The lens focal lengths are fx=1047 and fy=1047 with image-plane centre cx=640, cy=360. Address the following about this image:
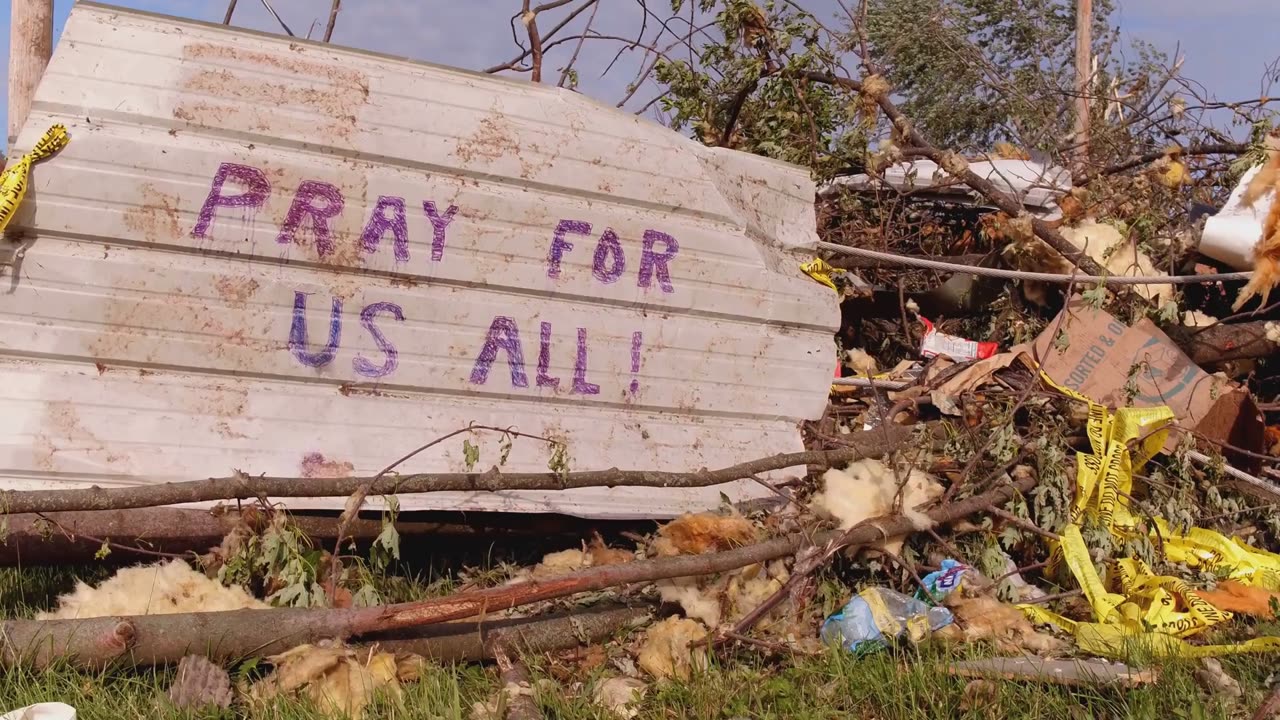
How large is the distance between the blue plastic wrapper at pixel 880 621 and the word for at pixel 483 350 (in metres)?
0.93

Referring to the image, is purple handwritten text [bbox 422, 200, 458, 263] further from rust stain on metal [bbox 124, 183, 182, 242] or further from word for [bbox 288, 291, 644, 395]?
rust stain on metal [bbox 124, 183, 182, 242]

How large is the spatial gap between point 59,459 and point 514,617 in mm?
1209

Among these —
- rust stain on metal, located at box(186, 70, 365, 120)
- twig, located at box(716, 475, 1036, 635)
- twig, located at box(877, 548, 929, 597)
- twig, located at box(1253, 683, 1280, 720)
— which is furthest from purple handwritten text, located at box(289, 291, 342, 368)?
twig, located at box(1253, 683, 1280, 720)

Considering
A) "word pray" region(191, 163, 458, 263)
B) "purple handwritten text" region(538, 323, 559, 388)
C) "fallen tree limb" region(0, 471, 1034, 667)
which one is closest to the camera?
"fallen tree limb" region(0, 471, 1034, 667)

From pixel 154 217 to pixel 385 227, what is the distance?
0.58m

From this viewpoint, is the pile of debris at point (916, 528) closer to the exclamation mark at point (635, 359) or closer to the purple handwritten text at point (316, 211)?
the exclamation mark at point (635, 359)

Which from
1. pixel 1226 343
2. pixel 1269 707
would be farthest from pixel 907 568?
pixel 1226 343

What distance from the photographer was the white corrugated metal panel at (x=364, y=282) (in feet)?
8.70

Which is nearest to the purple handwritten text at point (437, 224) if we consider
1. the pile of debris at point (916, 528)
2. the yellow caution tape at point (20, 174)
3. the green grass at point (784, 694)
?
the pile of debris at point (916, 528)

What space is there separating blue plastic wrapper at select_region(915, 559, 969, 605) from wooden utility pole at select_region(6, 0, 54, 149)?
3.19 metres

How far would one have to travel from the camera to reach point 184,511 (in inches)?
107

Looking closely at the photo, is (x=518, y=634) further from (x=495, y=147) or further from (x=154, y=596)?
(x=495, y=147)

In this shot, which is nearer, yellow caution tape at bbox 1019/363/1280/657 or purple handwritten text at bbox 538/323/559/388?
yellow caution tape at bbox 1019/363/1280/657

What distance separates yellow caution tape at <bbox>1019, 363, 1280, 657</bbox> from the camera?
274 cm
